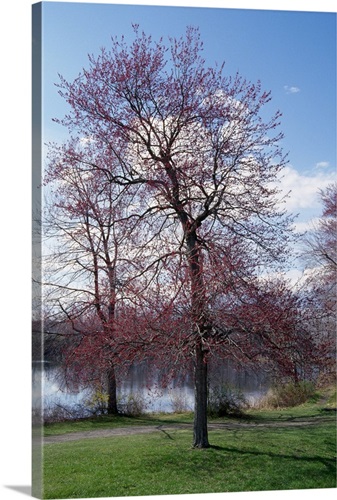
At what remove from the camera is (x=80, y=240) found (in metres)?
8.06

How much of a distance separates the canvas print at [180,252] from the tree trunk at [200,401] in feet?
0.04

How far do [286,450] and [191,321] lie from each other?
1.58 m

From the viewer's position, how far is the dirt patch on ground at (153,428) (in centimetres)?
800

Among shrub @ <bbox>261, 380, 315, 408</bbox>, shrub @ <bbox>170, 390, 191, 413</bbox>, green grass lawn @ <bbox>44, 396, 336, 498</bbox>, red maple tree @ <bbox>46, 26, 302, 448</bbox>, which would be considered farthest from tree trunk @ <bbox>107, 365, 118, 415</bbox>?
shrub @ <bbox>261, 380, 315, 408</bbox>

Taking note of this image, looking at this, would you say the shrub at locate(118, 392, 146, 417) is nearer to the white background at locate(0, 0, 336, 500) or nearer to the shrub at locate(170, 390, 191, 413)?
the shrub at locate(170, 390, 191, 413)

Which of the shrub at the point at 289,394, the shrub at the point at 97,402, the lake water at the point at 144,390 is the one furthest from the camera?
the shrub at the point at 289,394

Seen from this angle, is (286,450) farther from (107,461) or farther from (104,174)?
(104,174)

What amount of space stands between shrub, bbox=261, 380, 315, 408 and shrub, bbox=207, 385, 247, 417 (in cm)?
28

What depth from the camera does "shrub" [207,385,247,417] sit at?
845 centimetres

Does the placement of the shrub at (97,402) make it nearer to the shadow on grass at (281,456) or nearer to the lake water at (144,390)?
the lake water at (144,390)

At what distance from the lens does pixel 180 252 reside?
8344 mm
